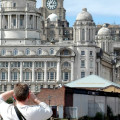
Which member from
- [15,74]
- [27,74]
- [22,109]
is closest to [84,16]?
[27,74]

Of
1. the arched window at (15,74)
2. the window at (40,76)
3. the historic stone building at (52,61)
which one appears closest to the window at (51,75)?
the historic stone building at (52,61)

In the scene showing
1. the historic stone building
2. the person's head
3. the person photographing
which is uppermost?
the person's head

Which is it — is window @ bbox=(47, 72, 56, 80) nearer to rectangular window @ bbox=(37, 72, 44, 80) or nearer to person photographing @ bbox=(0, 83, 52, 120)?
rectangular window @ bbox=(37, 72, 44, 80)

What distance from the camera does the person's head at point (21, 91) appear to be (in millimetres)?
13802

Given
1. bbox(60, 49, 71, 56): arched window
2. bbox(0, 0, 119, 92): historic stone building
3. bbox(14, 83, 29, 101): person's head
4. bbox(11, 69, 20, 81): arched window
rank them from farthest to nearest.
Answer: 1. bbox(11, 69, 20, 81): arched window
2. bbox(60, 49, 71, 56): arched window
3. bbox(0, 0, 119, 92): historic stone building
4. bbox(14, 83, 29, 101): person's head

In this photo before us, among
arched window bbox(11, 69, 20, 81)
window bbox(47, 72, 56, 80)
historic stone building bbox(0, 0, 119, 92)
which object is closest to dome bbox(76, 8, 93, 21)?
historic stone building bbox(0, 0, 119, 92)

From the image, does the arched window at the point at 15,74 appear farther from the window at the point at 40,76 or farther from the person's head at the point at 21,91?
the person's head at the point at 21,91

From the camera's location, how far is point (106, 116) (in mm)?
75500

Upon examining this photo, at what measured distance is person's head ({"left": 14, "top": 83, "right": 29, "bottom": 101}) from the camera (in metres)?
13.8

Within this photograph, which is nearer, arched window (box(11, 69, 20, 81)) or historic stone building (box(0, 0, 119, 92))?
historic stone building (box(0, 0, 119, 92))

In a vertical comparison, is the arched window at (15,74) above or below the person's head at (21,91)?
below

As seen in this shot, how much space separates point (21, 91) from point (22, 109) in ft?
1.30

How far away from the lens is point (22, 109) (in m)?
13.9

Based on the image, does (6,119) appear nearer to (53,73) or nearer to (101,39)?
(53,73)
